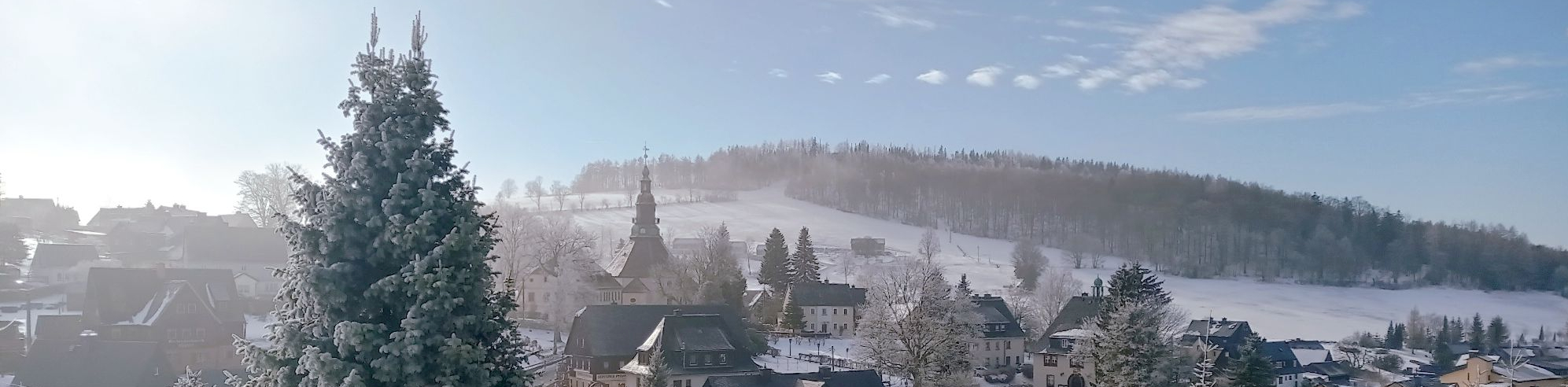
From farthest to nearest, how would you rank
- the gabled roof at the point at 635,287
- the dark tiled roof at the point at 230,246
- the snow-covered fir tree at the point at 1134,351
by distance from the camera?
1. the gabled roof at the point at 635,287
2. the dark tiled roof at the point at 230,246
3. the snow-covered fir tree at the point at 1134,351

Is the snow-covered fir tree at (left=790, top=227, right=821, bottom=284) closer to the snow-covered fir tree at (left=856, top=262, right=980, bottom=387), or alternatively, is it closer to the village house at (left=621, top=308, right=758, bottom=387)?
the snow-covered fir tree at (left=856, top=262, right=980, bottom=387)

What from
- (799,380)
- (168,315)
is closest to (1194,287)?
(799,380)

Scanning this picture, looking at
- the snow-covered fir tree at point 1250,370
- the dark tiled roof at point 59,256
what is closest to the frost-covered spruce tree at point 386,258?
the snow-covered fir tree at point 1250,370

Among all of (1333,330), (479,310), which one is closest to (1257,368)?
(479,310)

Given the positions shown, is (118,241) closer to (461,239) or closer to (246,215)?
(246,215)

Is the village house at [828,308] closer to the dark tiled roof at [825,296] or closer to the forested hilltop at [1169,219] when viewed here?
the dark tiled roof at [825,296]

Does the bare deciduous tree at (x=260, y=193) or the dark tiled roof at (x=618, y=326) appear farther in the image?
the bare deciduous tree at (x=260, y=193)

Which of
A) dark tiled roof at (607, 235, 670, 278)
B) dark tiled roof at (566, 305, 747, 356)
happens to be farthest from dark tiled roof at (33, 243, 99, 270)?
dark tiled roof at (566, 305, 747, 356)
